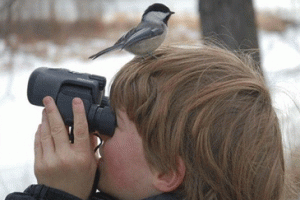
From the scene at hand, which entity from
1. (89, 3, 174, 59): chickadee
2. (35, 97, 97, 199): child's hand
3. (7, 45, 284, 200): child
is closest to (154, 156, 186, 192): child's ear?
(7, 45, 284, 200): child

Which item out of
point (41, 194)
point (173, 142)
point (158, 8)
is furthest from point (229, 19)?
point (41, 194)

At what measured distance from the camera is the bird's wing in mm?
1162

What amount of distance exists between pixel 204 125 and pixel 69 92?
11.9 inches

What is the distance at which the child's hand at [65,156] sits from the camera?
118cm

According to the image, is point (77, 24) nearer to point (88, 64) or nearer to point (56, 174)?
point (88, 64)

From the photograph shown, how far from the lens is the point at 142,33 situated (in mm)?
1167

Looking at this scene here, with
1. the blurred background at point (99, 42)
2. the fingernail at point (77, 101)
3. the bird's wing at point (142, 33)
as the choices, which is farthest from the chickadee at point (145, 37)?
the blurred background at point (99, 42)

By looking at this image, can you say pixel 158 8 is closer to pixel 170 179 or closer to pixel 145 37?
pixel 145 37

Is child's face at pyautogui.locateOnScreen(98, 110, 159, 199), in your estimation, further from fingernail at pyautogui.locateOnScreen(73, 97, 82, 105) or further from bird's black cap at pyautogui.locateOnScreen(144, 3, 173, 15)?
bird's black cap at pyautogui.locateOnScreen(144, 3, 173, 15)

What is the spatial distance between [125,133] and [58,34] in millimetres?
5084

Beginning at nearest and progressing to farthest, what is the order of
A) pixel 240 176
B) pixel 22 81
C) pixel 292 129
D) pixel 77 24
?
1. pixel 240 176
2. pixel 292 129
3. pixel 22 81
4. pixel 77 24

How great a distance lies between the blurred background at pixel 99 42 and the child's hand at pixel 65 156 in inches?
15.8

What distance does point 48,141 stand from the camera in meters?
1.22

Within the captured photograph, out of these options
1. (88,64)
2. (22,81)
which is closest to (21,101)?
(22,81)
